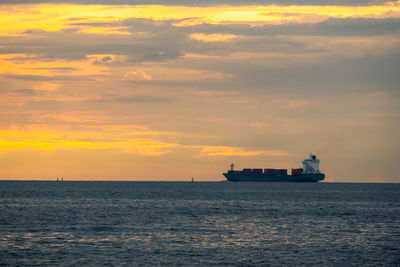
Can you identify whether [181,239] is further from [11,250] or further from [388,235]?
[388,235]

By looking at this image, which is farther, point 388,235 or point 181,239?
point 388,235

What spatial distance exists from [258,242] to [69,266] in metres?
20.7

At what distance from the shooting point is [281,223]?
76000 millimetres

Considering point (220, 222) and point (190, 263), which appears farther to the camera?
point (220, 222)

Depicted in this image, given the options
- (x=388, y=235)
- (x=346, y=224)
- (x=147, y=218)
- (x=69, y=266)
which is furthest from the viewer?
(x=147, y=218)

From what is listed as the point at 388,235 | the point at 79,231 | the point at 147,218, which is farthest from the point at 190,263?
the point at 147,218

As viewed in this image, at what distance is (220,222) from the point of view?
252 ft

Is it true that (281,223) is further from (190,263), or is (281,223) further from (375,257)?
(190,263)

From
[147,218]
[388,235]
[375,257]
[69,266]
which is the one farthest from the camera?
[147,218]

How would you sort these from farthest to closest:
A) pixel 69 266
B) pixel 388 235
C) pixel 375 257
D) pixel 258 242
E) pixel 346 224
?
pixel 346 224, pixel 388 235, pixel 258 242, pixel 375 257, pixel 69 266

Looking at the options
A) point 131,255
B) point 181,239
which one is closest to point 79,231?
point 181,239

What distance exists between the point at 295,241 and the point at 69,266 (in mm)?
24281

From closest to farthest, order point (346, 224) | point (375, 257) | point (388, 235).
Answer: point (375, 257) → point (388, 235) → point (346, 224)

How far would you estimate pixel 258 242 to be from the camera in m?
56.1
